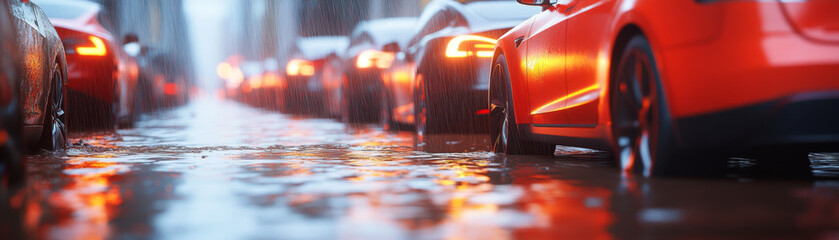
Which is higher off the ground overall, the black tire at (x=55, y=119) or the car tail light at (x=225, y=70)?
the car tail light at (x=225, y=70)

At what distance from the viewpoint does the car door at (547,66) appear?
19.6ft

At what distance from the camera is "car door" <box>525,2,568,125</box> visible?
5.96m

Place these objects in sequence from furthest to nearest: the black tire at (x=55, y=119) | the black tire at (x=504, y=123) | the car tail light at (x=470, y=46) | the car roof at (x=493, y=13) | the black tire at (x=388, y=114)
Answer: the black tire at (x=388, y=114) → the car tail light at (x=470, y=46) → the car roof at (x=493, y=13) → the black tire at (x=55, y=119) → the black tire at (x=504, y=123)

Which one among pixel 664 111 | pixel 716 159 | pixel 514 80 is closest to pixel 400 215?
pixel 664 111

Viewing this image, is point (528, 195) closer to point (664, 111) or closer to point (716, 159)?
point (664, 111)

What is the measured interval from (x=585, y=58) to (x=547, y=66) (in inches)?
28.2

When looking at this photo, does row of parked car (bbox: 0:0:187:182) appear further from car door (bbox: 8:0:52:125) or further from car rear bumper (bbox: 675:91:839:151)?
car rear bumper (bbox: 675:91:839:151)

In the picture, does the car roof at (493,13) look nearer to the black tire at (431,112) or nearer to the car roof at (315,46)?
the black tire at (431,112)

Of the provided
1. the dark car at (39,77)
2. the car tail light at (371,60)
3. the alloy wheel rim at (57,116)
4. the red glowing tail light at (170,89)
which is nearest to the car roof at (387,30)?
the car tail light at (371,60)

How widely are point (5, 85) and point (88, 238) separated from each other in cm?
88

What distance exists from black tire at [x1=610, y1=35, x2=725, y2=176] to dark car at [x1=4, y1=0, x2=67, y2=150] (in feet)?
10.1

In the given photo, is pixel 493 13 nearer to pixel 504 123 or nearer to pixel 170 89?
pixel 504 123

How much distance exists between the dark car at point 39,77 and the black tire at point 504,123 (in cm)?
298

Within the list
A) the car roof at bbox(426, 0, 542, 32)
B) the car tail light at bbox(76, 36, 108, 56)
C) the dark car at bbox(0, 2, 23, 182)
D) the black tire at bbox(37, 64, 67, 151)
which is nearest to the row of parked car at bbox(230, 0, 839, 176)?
the car roof at bbox(426, 0, 542, 32)
